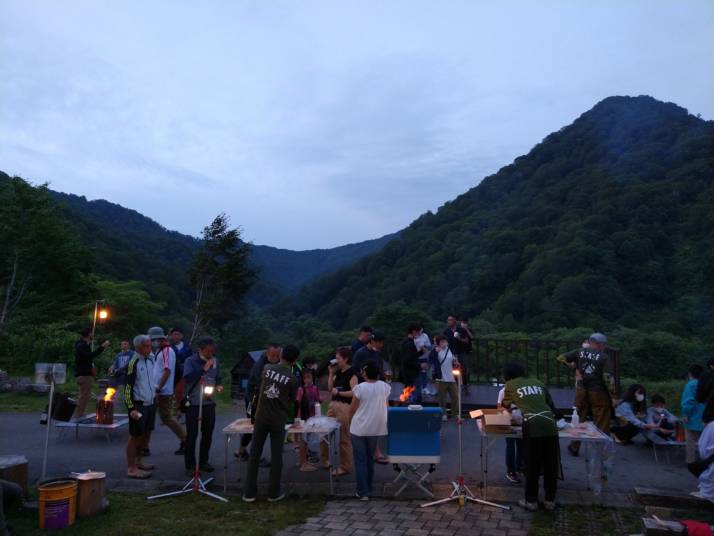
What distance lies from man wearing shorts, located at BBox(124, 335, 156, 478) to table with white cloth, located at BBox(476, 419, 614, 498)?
13.6ft

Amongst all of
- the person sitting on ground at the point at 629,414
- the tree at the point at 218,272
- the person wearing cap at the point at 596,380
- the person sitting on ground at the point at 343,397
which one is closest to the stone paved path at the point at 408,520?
the person sitting on ground at the point at 343,397

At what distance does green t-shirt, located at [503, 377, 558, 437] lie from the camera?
5527 millimetres

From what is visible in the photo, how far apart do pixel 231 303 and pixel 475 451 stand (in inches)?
739

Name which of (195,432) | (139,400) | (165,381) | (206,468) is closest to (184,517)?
(195,432)

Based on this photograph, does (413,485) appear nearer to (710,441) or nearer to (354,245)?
(710,441)

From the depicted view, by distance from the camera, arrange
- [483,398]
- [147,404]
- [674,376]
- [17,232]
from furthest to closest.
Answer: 1. [17,232]
2. [674,376]
3. [483,398]
4. [147,404]

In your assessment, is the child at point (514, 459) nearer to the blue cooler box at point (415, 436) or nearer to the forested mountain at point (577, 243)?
the blue cooler box at point (415, 436)

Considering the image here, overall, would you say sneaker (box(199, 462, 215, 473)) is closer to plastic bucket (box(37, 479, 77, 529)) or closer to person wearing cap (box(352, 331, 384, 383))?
plastic bucket (box(37, 479, 77, 529))

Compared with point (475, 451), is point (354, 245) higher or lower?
higher

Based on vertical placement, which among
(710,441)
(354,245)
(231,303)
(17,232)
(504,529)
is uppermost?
(354,245)

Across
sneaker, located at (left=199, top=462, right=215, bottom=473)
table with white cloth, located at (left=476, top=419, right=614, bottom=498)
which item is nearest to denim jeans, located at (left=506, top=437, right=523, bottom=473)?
table with white cloth, located at (left=476, top=419, right=614, bottom=498)

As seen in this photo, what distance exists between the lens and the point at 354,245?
102562 millimetres

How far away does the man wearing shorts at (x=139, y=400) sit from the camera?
21.5 ft

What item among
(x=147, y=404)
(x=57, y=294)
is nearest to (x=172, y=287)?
(x=57, y=294)
